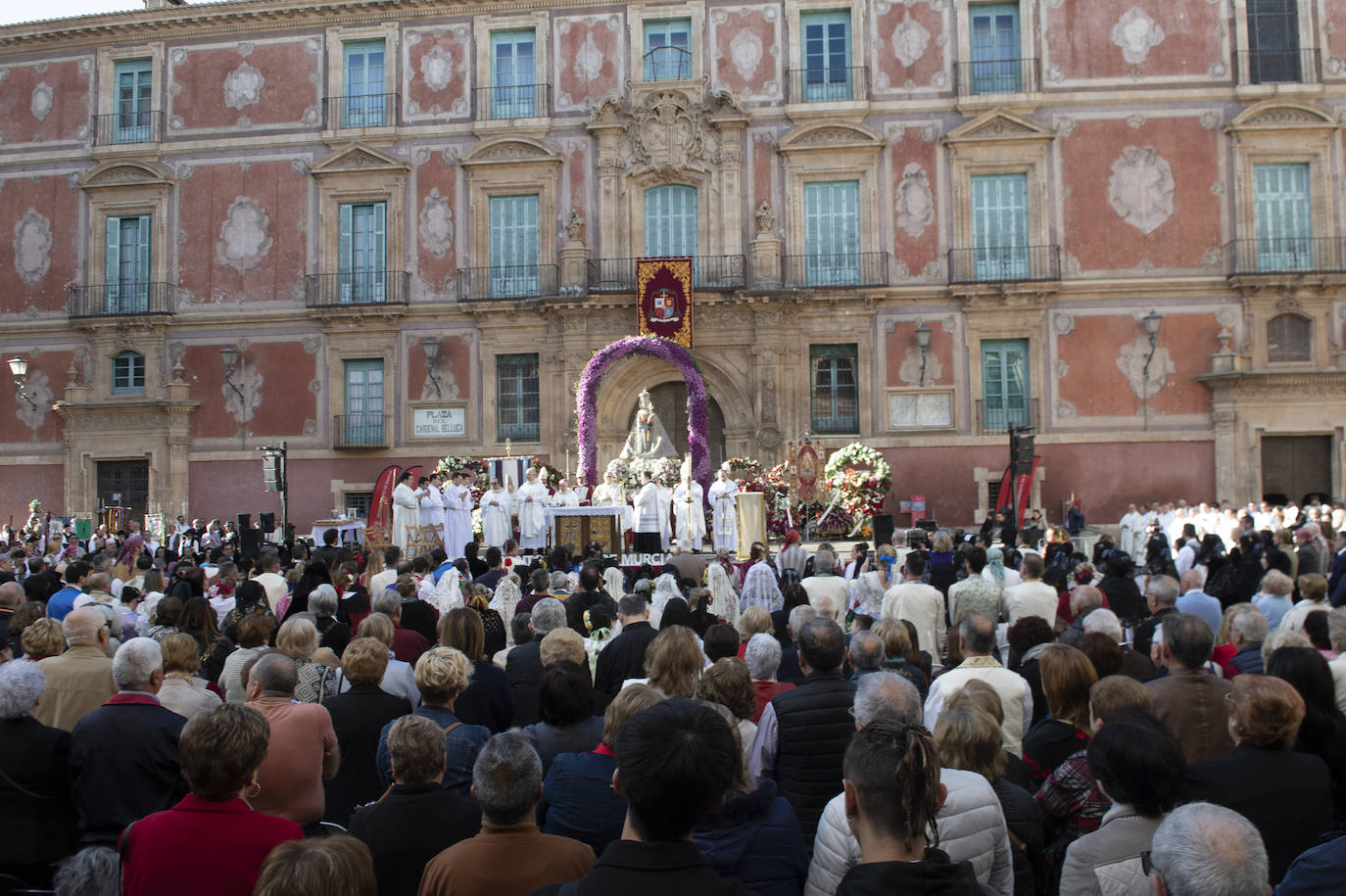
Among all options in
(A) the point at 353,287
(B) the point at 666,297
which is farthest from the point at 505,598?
(A) the point at 353,287

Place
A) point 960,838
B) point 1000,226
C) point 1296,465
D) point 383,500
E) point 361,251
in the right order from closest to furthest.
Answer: point 960,838 < point 383,500 < point 1296,465 < point 1000,226 < point 361,251

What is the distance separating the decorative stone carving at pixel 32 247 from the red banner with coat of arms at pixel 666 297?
16712 millimetres

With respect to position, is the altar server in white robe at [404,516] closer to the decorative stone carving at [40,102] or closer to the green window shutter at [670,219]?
the green window shutter at [670,219]

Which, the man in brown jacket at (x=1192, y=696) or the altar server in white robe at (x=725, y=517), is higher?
the altar server in white robe at (x=725, y=517)

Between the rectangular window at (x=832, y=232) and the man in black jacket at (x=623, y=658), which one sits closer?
the man in black jacket at (x=623, y=658)

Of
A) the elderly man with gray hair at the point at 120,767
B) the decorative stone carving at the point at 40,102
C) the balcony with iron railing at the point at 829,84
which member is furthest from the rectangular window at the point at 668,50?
the elderly man with gray hair at the point at 120,767

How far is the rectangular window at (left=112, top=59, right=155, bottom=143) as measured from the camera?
30.2m

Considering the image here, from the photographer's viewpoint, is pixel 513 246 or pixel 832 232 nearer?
pixel 832 232

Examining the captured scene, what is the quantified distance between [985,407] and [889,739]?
25.0 metres

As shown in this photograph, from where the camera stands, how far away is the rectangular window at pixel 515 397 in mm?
28438

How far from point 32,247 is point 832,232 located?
21.6m

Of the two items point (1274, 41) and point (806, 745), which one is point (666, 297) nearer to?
point (1274, 41)

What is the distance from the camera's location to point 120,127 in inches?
1193

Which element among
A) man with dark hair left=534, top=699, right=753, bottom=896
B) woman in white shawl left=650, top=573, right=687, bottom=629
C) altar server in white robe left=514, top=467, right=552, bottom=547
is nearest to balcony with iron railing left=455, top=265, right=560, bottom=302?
altar server in white robe left=514, top=467, right=552, bottom=547
